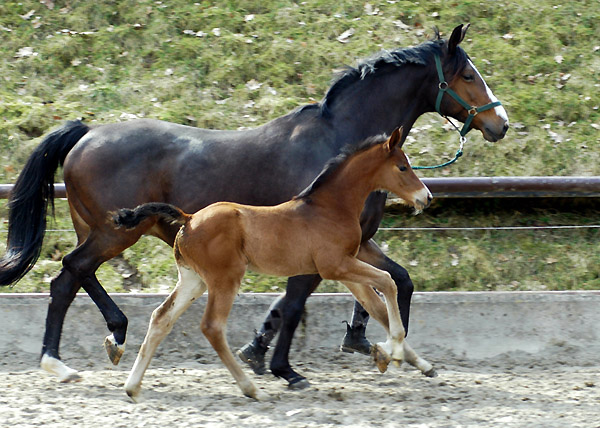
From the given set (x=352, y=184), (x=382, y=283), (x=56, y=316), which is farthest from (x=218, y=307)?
(x=56, y=316)

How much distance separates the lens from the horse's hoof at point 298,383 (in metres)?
4.92

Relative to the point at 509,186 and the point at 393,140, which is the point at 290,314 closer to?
the point at 393,140

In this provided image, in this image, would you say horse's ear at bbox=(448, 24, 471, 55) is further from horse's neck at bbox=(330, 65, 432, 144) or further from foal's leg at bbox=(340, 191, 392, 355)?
foal's leg at bbox=(340, 191, 392, 355)

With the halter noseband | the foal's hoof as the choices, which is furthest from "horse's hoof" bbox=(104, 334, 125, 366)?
the halter noseband

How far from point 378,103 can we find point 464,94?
62cm

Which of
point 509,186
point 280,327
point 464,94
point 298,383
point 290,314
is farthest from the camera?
point 509,186

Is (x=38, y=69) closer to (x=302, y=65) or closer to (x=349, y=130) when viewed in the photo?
(x=302, y=65)

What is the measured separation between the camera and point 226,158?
5.34 m

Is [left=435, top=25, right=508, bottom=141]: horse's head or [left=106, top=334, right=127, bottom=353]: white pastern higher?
[left=435, top=25, right=508, bottom=141]: horse's head

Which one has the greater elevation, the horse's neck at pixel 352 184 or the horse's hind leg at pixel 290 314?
the horse's neck at pixel 352 184

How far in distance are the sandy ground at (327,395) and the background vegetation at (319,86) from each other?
3.48 feet

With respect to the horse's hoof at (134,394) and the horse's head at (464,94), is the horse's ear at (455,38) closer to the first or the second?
the horse's head at (464,94)

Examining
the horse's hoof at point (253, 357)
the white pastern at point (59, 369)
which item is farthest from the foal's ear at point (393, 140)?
the white pastern at point (59, 369)

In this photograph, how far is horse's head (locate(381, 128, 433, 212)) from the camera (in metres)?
4.71
